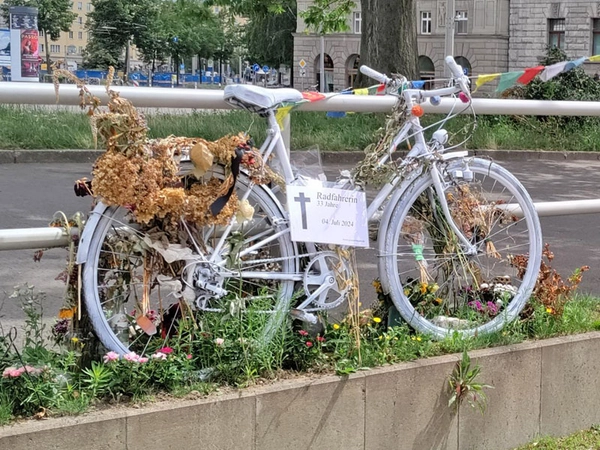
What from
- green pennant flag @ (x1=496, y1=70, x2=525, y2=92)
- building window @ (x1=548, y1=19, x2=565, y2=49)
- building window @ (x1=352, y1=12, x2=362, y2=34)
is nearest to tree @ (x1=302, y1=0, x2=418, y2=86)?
green pennant flag @ (x1=496, y1=70, x2=525, y2=92)

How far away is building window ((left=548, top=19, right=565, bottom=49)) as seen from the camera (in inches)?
2347

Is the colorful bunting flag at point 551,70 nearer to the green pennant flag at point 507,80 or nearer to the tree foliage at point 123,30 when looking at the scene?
the green pennant flag at point 507,80

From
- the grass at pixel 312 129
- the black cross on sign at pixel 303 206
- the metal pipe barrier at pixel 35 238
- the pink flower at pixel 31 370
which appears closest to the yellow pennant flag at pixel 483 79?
the black cross on sign at pixel 303 206

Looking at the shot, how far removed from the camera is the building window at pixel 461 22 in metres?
64.1

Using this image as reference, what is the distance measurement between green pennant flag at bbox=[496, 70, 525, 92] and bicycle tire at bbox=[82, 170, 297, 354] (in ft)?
4.92

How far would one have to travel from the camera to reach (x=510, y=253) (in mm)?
4602

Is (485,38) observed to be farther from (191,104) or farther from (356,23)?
(191,104)

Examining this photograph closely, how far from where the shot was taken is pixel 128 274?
3.58 m

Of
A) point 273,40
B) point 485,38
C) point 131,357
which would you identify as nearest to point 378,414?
point 131,357

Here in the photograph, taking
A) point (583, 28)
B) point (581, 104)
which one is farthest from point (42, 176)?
point (583, 28)

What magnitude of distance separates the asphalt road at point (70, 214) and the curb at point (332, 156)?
0.66 feet

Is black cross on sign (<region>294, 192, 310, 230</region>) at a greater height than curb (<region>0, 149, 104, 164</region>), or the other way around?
black cross on sign (<region>294, 192, 310, 230</region>)

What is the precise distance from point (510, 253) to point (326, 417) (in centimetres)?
144

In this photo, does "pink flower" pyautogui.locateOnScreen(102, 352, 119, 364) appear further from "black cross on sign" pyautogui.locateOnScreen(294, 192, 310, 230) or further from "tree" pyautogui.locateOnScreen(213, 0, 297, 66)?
"tree" pyautogui.locateOnScreen(213, 0, 297, 66)
